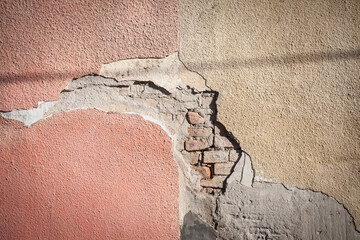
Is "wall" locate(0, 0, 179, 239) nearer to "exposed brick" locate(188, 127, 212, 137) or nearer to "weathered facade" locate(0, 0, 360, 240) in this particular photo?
"weathered facade" locate(0, 0, 360, 240)

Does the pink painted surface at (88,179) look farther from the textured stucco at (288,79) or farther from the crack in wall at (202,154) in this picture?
the textured stucco at (288,79)

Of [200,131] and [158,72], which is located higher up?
[158,72]

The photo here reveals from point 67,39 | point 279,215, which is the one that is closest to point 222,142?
point 279,215

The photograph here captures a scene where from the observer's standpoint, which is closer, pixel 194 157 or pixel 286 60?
pixel 286 60

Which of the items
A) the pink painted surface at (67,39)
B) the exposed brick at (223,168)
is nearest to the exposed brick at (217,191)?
the exposed brick at (223,168)

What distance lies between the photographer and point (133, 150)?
52.7 inches

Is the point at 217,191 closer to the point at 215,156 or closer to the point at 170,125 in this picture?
the point at 215,156

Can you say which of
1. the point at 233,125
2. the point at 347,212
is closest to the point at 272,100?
the point at 233,125

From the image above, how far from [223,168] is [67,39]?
1269 mm

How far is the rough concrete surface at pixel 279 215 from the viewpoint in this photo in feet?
4.09

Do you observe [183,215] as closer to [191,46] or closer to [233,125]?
[233,125]

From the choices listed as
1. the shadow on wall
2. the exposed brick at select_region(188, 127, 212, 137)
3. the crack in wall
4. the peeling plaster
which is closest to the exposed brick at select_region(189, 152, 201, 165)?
the crack in wall

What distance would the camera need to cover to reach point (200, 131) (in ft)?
4.53

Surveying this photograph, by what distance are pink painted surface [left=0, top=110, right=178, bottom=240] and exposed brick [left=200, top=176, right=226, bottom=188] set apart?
0.61ft
